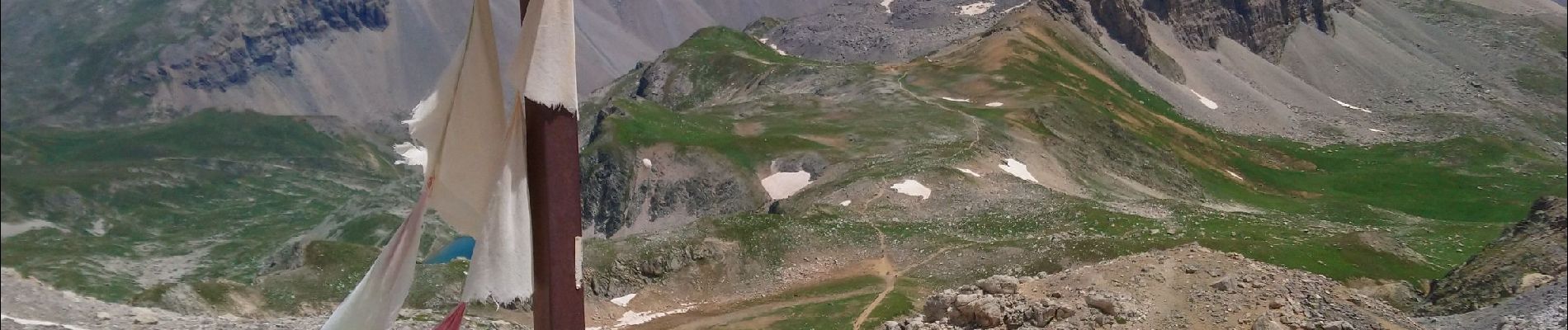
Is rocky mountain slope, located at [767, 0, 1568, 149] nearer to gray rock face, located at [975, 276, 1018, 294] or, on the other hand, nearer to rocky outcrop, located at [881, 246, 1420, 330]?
rocky outcrop, located at [881, 246, 1420, 330]

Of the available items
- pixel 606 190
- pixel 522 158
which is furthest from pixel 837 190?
pixel 522 158

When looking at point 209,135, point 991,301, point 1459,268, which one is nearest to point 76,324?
point 991,301

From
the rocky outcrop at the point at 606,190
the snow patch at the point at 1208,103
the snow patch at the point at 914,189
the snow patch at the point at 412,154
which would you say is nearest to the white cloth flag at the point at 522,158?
the snow patch at the point at 412,154

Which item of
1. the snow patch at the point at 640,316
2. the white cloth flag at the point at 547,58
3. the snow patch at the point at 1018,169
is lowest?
the snow patch at the point at 1018,169

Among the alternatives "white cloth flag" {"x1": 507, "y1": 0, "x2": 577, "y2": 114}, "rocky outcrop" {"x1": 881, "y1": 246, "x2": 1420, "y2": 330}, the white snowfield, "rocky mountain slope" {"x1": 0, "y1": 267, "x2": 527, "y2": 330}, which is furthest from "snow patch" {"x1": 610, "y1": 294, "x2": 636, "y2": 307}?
"white cloth flag" {"x1": 507, "y1": 0, "x2": 577, "y2": 114}

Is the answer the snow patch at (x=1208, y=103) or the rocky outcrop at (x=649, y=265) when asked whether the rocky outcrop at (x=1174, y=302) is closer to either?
the rocky outcrop at (x=649, y=265)

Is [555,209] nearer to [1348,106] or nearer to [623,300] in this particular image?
[623,300]
